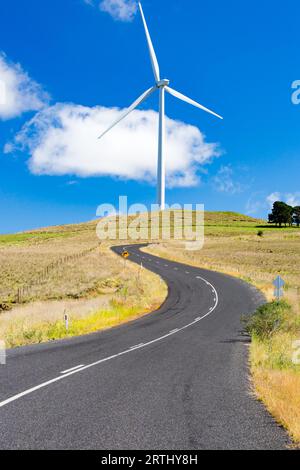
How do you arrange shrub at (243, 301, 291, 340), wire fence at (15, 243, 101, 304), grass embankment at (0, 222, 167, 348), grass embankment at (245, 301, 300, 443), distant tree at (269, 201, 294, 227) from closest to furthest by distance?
grass embankment at (245, 301, 300, 443) < shrub at (243, 301, 291, 340) < grass embankment at (0, 222, 167, 348) < wire fence at (15, 243, 101, 304) < distant tree at (269, 201, 294, 227)

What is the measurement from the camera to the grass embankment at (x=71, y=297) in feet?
68.0

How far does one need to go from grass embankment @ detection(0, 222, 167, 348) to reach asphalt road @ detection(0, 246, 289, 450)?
2.95m

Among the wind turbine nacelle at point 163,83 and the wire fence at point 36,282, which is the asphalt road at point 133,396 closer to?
the wire fence at point 36,282

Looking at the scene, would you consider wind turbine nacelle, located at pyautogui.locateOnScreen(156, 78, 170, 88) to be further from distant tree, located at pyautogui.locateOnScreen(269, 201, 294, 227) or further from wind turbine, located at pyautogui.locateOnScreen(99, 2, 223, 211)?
distant tree, located at pyautogui.locateOnScreen(269, 201, 294, 227)

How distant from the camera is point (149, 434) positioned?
6852mm

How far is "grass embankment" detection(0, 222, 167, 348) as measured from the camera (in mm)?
20734

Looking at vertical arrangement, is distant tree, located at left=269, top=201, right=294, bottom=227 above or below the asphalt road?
above

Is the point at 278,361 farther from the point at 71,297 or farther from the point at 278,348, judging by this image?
the point at 71,297

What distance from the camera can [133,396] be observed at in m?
→ 9.20

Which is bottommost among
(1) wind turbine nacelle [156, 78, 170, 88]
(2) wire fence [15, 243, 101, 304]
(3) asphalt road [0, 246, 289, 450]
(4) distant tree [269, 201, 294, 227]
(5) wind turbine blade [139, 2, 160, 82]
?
(3) asphalt road [0, 246, 289, 450]

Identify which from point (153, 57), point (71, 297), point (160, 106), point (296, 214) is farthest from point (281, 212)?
point (71, 297)

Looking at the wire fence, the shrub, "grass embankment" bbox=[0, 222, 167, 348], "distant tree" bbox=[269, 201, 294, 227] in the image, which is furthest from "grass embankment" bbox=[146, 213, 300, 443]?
"distant tree" bbox=[269, 201, 294, 227]
